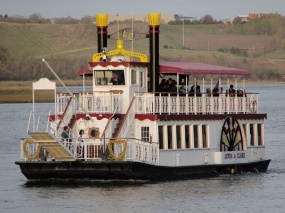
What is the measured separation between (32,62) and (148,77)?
10893 cm

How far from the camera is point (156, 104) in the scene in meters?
41.3

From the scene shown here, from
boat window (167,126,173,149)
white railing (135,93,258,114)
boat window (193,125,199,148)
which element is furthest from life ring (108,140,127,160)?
boat window (193,125,199,148)

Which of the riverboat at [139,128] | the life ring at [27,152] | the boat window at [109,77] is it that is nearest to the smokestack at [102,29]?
the riverboat at [139,128]

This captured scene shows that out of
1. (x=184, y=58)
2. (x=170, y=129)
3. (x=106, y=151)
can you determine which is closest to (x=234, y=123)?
(x=170, y=129)

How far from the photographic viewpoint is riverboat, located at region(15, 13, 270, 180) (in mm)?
39719

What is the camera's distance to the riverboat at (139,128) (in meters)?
39.7

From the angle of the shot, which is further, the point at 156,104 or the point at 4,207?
the point at 156,104

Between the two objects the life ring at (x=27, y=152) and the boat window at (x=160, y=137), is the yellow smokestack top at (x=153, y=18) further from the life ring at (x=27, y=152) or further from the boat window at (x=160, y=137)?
the life ring at (x=27, y=152)

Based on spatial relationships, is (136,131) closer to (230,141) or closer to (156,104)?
(156,104)

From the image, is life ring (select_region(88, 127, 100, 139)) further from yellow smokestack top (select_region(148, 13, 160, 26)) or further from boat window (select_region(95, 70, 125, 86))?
yellow smokestack top (select_region(148, 13, 160, 26))

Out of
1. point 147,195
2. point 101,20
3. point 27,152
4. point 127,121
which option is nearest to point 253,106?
point 127,121

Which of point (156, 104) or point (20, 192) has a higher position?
point (156, 104)

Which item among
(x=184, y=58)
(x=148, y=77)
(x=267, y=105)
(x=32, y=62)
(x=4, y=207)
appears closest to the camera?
(x=4, y=207)

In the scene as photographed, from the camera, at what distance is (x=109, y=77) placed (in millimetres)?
42219
